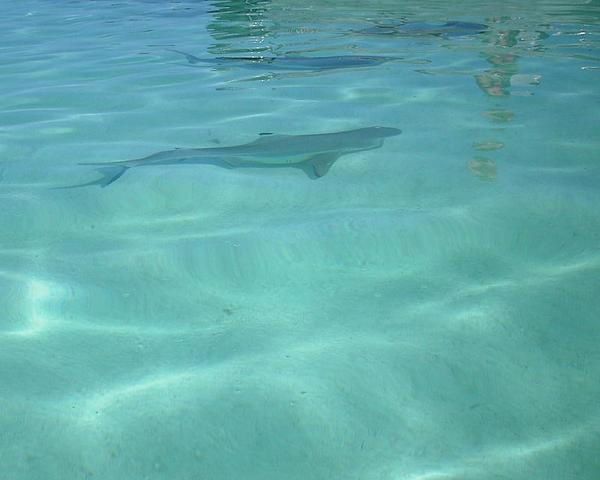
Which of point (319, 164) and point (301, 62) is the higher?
point (319, 164)

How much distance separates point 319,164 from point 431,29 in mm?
4951

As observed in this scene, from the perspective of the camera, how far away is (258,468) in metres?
1.67

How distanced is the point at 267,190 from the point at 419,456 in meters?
1.96

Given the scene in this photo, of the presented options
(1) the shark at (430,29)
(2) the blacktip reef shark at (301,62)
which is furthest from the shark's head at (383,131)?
(1) the shark at (430,29)

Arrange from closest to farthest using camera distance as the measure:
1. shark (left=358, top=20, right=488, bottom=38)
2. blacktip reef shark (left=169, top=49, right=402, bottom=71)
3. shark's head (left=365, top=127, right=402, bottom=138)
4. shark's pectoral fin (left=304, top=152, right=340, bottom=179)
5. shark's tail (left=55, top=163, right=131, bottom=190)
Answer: shark's tail (left=55, top=163, right=131, bottom=190)
shark's pectoral fin (left=304, top=152, right=340, bottom=179)
shark's head (left=365, top=127, right=402, bottom=138)
blacktip reef shark (left=169, top=49, right=402, bottom=71)
shark (left=358, top=20, right=488, bottom=38)

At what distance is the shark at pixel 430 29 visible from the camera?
7.56m

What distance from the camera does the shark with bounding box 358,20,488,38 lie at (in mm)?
7562

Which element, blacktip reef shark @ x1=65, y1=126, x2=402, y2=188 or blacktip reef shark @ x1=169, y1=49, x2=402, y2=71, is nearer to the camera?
blacktip reef shark @ x1=65, y1=126, x2=402, y2=188

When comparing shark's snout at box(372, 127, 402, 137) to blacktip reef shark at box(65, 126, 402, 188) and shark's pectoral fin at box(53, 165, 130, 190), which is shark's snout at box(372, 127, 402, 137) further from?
shark's pectoral fin at box(53, 165, 130, 190)

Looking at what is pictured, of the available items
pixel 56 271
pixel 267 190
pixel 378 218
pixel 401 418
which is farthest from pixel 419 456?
pixel 267 190

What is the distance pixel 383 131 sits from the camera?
4.08 metres

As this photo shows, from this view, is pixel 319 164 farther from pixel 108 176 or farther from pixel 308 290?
pixel 308 290

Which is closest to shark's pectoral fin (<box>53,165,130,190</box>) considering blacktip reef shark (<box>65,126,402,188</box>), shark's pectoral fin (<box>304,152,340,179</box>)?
blacktip reef shark (<box>65,126,402,188</box>)

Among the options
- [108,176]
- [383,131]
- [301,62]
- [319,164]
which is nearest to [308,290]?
[319,164]
